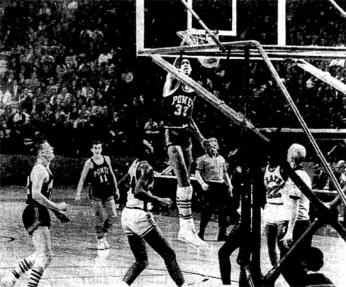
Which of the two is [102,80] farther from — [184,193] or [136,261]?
[136,261]

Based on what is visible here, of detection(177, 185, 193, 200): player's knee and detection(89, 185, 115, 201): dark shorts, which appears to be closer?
detection(177, 185, 193, 200): player's knee

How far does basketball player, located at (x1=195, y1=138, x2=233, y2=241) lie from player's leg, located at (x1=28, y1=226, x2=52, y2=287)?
13.4 feet

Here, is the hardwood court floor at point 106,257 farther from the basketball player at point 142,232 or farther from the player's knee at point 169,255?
the player's knee at point 169,255

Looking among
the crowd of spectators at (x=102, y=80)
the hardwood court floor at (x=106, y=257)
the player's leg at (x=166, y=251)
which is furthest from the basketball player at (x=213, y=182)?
A: the crowd of spectators at (x=102, y=80)

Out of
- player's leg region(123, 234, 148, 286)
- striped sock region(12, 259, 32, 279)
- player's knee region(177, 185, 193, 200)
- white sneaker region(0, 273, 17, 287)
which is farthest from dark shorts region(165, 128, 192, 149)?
white sneaker region(0, 273, 17, 287)

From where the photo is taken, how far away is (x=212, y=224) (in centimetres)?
1284

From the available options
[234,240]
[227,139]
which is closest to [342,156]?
[227,139]

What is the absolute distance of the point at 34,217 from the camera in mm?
6930

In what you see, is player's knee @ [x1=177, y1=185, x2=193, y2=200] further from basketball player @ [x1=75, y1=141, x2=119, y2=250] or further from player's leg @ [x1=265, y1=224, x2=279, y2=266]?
basketball player @ [x1=75, y1=141, x2=119, y2=250]

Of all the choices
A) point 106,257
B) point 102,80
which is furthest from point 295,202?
point 102,80

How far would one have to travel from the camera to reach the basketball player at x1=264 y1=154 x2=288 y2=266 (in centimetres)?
795

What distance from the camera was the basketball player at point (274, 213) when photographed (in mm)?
7953

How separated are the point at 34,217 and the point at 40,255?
1.26 ft

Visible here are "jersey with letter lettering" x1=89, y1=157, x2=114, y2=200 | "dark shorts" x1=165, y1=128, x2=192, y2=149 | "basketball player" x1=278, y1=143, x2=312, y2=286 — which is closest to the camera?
"basketball player" x1=278, y1=143, x2=312, y2=286
